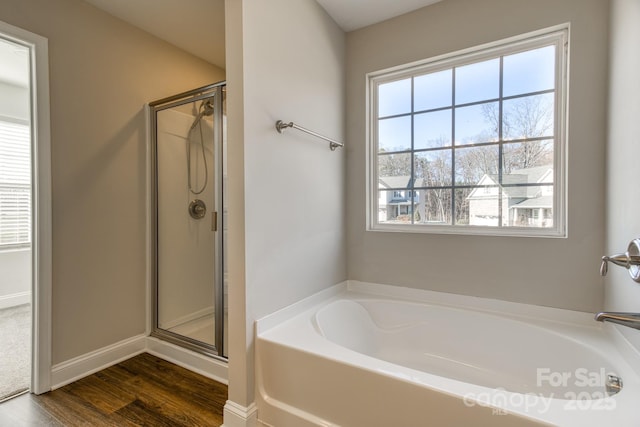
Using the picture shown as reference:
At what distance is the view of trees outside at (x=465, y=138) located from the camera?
1.88 m

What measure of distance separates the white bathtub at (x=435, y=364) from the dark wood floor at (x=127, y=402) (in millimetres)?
437

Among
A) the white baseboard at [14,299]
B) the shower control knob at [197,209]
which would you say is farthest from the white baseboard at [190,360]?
the white baseboard at [14,299]

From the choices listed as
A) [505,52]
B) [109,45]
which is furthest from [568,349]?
[109,45]

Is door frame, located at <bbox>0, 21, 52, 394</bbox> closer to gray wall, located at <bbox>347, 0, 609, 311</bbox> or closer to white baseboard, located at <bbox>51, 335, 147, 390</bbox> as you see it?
white baseboard, located at <bbox>51, 335, 147, 390</bbox>

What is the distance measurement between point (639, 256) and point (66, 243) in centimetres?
286

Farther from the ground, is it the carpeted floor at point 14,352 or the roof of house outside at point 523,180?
the roof of house outside at point 523,180

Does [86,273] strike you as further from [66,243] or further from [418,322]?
[418,322]

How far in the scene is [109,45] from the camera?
215cm

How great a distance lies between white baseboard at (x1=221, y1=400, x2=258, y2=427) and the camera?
60.2 inches

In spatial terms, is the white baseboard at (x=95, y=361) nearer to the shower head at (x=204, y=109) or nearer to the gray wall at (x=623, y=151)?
the shower head at (x=204, y=109)

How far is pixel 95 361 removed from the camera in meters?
2.07

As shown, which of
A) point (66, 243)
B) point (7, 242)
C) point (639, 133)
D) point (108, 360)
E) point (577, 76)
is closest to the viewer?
point (639, 133)

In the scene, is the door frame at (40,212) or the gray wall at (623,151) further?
the door frame at (40,212)

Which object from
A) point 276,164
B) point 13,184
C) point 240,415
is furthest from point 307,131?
point 13,184
